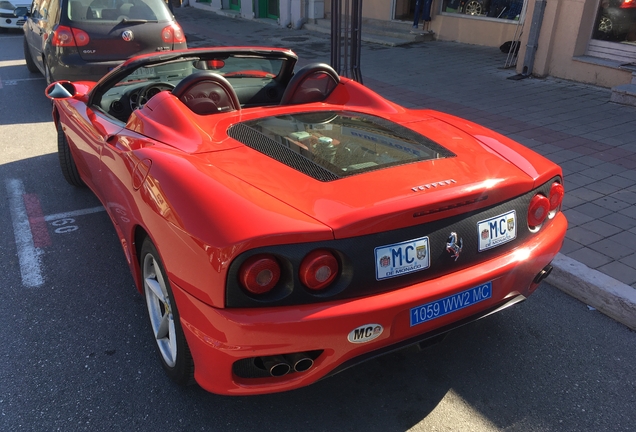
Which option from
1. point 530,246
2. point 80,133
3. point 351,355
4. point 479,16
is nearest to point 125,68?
point 80,133

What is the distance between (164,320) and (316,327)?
3.09 ft

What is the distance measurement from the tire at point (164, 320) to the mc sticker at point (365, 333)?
72 cm

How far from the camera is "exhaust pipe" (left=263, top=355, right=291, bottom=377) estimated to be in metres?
2.03

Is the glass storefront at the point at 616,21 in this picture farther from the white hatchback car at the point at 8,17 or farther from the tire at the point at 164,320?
the white hatchback car at the point at 8,17

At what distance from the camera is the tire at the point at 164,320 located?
2293 mm

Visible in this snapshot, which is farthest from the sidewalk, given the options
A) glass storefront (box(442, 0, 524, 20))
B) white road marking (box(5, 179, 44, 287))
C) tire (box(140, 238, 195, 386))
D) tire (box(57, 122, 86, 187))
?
tire (box(57, 122, 86, 187))

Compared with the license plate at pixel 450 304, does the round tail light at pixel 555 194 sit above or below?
above

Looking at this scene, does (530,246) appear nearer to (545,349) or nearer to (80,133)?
(545,349)

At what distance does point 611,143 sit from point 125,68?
203 inches

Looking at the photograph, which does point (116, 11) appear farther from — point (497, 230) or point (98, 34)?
point (497, 230)

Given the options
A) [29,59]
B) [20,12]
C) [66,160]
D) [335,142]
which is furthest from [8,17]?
[335,142]

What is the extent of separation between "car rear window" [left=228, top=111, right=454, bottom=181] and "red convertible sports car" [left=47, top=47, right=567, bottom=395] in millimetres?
13

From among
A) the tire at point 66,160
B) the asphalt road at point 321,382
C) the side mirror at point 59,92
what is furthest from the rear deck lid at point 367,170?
the tire at point 66,160

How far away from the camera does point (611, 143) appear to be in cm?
602
